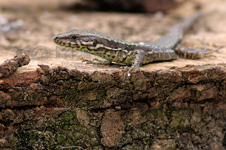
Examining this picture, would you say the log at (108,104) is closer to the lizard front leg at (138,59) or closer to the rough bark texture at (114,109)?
the rough bark texture at (114,109)

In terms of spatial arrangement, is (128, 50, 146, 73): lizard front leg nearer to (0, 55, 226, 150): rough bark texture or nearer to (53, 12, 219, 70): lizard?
(53, 12, 219, 70): lizard

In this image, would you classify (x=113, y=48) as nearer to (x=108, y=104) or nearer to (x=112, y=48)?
(x=112, y=48)

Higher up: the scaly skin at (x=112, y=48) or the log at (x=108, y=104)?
the scaly skin at (x=112, y=48)

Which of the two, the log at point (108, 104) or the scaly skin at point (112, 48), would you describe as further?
the scaly skin at point (112, 48)

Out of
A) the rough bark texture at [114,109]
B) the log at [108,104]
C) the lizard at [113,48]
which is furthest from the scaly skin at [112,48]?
the rough bark texture at [114,109]

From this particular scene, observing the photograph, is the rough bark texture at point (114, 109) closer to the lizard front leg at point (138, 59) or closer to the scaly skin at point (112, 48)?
the lizard front leg at point (138, 59)

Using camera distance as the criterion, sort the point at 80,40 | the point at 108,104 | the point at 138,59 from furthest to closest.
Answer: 1. the point at 138,59
2. the point at 80,40
3. the point at 108,104

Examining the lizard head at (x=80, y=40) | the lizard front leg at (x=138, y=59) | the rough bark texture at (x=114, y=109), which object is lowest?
the rough bark texture at (x=114, y=109)

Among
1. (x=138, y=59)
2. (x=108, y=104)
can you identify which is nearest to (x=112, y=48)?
(x=138, y=59)

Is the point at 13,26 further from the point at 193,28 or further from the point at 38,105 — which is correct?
the point at 193,28
